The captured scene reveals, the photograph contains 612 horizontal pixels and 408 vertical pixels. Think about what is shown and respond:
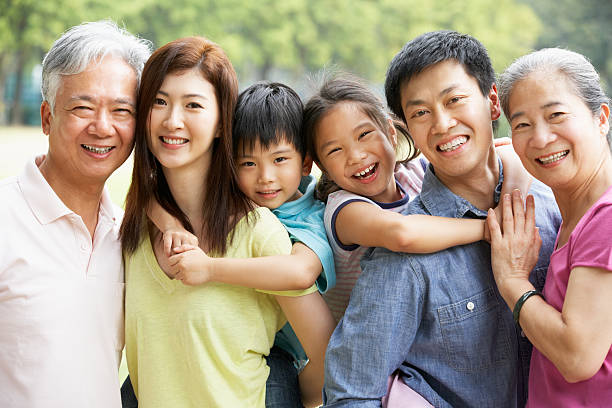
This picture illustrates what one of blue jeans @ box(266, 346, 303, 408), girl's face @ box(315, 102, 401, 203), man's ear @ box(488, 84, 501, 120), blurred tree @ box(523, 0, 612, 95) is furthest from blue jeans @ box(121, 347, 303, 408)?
blurred tree @ box(523, 0, 612, 95)

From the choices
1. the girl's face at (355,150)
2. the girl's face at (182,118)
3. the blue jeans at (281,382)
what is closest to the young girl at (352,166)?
the girl's face at (355,150)

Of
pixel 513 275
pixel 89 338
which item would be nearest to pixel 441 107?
pixel 513 275

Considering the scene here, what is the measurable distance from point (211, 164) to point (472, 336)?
931mm

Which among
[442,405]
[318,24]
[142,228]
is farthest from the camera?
[318,24]

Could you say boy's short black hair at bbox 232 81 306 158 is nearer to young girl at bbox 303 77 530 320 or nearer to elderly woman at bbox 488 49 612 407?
young girl at bbox 303 77 530 320

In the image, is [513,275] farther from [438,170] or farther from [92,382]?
[92,382]

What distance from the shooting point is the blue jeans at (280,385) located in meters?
1.91

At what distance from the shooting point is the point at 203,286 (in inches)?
71.2

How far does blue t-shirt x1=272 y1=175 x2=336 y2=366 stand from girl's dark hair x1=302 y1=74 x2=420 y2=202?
0.25 feet

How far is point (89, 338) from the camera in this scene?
6.12 feet

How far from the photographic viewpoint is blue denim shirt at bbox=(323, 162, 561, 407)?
5.57ft

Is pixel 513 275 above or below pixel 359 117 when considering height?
below

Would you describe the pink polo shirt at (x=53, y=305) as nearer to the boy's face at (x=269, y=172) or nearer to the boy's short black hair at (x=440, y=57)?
the boy's face at (x=269, y=172)

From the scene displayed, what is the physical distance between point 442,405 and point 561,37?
15000 mm
